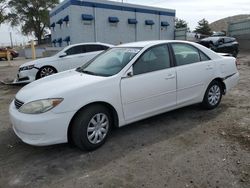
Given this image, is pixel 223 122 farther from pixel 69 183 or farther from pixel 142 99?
pixel 69 183

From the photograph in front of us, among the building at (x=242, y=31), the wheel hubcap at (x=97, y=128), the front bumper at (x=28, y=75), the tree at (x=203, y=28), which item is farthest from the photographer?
the tree at (x=203, y=28)

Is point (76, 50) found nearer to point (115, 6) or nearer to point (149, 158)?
point (149, 158)

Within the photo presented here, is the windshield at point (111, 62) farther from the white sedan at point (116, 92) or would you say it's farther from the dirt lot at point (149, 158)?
the dirt lot at point (149, 158)

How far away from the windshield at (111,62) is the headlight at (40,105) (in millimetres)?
1034

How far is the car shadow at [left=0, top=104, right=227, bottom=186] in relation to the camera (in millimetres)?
3434

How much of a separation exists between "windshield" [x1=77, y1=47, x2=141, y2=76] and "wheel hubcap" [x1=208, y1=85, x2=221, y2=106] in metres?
1.94

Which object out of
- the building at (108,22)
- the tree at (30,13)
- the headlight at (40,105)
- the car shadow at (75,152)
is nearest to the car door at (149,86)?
the car shadow at (75,152)

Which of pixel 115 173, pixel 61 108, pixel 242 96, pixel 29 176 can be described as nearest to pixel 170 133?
pixel 115 173

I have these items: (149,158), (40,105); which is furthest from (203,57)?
(40,105)

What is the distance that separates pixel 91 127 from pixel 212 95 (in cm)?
291

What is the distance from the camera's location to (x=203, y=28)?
157ft

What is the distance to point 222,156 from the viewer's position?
3.67 metres

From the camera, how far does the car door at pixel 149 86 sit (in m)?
4.23

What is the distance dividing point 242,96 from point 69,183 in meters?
5.21
